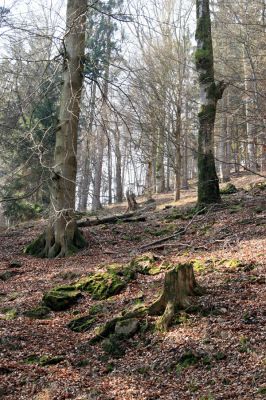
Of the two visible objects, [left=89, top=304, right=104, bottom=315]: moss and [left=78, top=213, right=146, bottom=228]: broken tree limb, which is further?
[left=78, top=213, right=146, bottom=228]: broken tree limb

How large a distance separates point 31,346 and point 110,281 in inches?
78.2

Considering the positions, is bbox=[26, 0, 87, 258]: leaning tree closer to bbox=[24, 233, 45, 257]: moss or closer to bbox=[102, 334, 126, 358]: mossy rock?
bbox=[24, 233, 45, 257]: moss

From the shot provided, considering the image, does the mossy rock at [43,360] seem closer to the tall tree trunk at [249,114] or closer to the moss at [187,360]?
the moss at [187,360]

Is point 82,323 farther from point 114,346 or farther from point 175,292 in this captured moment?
point 175,292

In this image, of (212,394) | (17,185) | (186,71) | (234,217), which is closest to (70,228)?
(234,217)

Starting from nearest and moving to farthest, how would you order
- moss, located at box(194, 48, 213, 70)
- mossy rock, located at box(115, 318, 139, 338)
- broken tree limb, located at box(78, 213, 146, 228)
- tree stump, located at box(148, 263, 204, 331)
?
mossy rock, located at box(115, 318, 139, 338) → tree stump, located at box(148, 263, 204, 331) → moss, located at box(194, 48, 213, 70) → broken tree limb, located at box(78, 213, 146, 228)

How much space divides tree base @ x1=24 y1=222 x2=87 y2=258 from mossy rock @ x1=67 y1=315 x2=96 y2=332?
3.93 metres

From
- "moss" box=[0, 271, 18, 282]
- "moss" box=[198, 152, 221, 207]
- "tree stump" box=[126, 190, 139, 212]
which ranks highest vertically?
"moss" box=[198, 152, 221, 207]

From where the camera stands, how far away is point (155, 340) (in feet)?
16.2

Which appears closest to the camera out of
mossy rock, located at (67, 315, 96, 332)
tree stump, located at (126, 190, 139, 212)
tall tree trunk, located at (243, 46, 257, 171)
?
mossy rock, located at (67, 315, 96, 332)

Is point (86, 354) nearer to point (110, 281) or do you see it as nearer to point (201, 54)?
point (110, 281)

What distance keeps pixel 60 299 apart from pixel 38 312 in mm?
416

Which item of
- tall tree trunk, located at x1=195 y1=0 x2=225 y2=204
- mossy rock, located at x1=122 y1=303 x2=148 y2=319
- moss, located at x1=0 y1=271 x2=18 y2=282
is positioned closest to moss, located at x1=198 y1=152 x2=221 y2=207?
tall tree trunk, located at x1=195 y1=0 x2=225 y2=204

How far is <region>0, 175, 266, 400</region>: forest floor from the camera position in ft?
13.2
